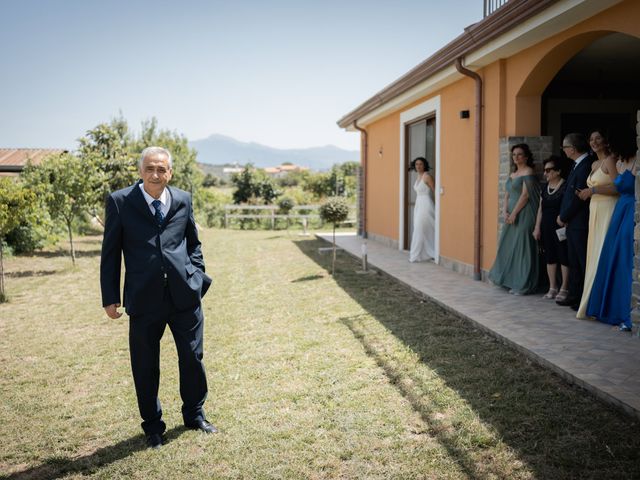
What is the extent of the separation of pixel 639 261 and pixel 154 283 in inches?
161

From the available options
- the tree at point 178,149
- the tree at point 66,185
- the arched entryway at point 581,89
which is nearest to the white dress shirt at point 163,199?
the arched entryway at point 581,89

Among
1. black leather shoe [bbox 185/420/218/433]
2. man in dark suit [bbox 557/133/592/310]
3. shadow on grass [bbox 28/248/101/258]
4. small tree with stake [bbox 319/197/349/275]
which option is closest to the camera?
black leather shoe [bbox 185/420/218/433]

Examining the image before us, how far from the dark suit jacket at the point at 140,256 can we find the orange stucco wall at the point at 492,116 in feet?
14.6

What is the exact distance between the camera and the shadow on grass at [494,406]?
3105 millimetres

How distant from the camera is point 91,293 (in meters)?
9.06

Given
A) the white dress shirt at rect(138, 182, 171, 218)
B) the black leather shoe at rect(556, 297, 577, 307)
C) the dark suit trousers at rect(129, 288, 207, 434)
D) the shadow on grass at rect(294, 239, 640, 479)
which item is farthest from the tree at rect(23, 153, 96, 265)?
the black leather shoe at rect(556, 297, 577, 307)

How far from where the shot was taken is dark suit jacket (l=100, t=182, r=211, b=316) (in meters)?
3.41

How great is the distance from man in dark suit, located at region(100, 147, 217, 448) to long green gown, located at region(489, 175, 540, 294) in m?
5.01

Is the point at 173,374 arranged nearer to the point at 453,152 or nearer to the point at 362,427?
the point at 362,427

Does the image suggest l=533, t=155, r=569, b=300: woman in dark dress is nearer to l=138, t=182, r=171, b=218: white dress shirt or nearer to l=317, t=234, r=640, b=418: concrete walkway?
l=317, t=234, r=640, b=418: concrete walkway

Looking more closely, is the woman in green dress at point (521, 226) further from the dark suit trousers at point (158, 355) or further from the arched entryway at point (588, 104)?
the dark suit trousers at point (158, 355)

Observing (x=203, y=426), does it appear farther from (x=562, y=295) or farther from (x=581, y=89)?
(x=581, y=89)

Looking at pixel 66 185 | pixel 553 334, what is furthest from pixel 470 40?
pixel 66 185

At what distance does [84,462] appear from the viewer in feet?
10.9
